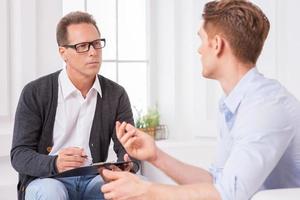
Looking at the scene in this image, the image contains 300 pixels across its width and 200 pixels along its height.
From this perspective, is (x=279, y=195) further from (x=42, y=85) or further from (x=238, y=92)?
(x=42, y=85)

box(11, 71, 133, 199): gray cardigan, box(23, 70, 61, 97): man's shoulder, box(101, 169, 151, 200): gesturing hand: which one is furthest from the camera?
box(23, 70, 61, 97): man's shoulder

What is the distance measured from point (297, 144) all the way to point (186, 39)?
2203 mm

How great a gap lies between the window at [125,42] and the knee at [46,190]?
59.4 inches

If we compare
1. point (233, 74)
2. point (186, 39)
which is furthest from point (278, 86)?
point (186, 39)

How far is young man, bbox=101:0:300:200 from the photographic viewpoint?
4.00 feet

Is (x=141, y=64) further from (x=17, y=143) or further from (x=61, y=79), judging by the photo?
(x=17, y=143)

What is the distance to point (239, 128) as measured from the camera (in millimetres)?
1288

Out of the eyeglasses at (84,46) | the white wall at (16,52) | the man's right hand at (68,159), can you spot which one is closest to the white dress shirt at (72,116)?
the eyeglasses at (84,46)

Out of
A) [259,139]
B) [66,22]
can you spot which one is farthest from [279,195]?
[66,22]

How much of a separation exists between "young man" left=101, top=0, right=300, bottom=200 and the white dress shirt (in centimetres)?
74

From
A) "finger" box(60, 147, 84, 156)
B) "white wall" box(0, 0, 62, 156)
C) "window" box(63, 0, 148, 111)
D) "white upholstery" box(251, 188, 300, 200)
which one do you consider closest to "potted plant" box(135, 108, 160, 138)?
"window" box(63, 0, 148, 111)

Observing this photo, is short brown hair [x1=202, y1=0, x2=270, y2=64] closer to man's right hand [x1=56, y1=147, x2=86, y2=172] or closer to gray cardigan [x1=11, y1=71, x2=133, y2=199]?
man's right hand [x1=56, y1=147, x2=86, y2=172]

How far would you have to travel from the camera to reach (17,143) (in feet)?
6.92

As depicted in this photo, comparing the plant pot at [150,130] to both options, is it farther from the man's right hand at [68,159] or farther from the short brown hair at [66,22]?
the man's right hand at [68,159]
